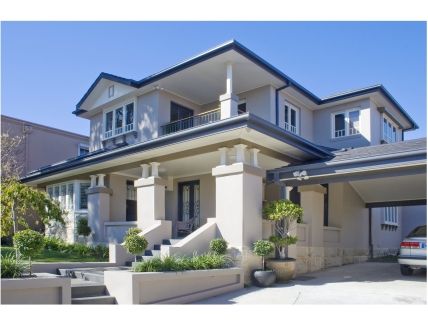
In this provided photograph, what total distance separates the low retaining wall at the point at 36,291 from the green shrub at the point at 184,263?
1.80 m

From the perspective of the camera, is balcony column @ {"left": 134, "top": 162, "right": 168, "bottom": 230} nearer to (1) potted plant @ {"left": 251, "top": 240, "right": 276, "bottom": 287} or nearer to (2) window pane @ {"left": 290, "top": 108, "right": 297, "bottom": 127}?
(1) potted plant @ {"left": 251, "top": 240, "right": 276, "bottom": 287}

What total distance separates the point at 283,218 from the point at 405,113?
500 inches

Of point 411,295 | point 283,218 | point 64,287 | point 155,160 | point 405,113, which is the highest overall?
point 405,113

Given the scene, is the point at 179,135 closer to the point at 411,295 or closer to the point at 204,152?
the point at 204,152

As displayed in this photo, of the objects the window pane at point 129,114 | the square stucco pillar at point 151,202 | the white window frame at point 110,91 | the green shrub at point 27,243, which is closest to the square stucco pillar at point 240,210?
the square stucco pillar at point 151,202

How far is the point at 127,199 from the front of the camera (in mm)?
18328

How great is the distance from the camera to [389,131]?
20219 mm

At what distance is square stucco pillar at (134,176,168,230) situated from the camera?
1423 centimetres

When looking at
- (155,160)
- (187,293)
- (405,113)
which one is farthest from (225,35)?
(405,113)

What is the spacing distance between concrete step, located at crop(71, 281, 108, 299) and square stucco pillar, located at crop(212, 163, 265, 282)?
12.4ft

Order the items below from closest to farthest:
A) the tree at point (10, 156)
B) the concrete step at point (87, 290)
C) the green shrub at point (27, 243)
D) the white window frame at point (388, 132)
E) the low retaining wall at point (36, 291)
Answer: the low retaining wall at point (36, 291) < the green shrub at point (27, 243) < the concrete step at point (87, 290) < the white window frame at point (388, 132) < the tree at point (10, 156)

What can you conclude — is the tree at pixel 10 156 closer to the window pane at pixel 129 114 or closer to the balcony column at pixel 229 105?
the window pane at pixel 129 114

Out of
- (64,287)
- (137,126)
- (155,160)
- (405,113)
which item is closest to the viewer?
(64,287)

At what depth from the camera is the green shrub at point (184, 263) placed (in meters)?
9.04
